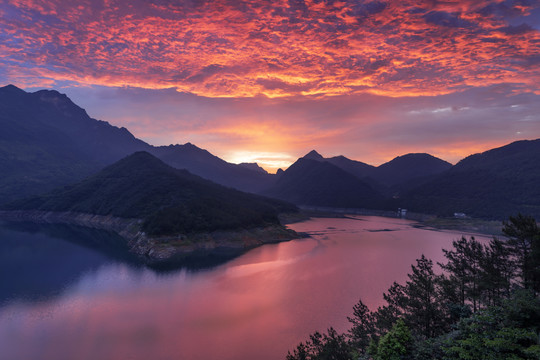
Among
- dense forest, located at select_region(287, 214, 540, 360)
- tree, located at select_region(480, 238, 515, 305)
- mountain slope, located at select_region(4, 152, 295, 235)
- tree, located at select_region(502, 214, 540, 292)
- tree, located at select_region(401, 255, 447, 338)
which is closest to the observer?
dense forest, located at select_region(287, 214, 540, 360)

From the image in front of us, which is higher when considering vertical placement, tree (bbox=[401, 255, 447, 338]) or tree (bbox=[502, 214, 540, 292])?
tree (bbox=[502, 214, 540, 292])

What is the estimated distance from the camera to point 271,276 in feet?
262

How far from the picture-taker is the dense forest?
56.6 feet

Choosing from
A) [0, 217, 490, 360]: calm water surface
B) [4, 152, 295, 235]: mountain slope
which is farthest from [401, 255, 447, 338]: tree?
[4, 152, 295, 235]: mountain slope

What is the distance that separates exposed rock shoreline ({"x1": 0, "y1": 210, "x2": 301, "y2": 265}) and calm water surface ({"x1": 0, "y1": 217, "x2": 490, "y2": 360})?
7662mm

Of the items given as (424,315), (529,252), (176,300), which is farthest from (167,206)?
(529,252)

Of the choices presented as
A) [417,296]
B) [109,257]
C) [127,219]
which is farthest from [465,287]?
[127,219]

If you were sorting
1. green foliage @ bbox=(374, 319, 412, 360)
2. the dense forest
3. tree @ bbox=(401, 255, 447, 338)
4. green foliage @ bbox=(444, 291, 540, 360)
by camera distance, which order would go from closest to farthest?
green foliage @ bbox=(444, 291, 540, 360), the dense forest, green foliage @ bbox=(374, 319, 412, 360), tree @ bbox=(401, 255, 447, 338)

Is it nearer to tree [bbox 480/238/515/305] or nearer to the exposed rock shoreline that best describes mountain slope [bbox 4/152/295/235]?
the exposed rock shoreline

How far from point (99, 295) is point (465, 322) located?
65286mm

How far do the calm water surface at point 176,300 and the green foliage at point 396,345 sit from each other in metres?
23.5

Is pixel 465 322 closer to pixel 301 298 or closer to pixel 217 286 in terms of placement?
pixel 301 298

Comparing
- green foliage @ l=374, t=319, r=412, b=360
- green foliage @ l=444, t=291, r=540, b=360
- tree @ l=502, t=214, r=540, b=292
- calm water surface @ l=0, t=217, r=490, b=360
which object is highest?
tree @ l=502, t=214, r=540, b=292

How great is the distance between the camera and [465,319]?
2047 cm
